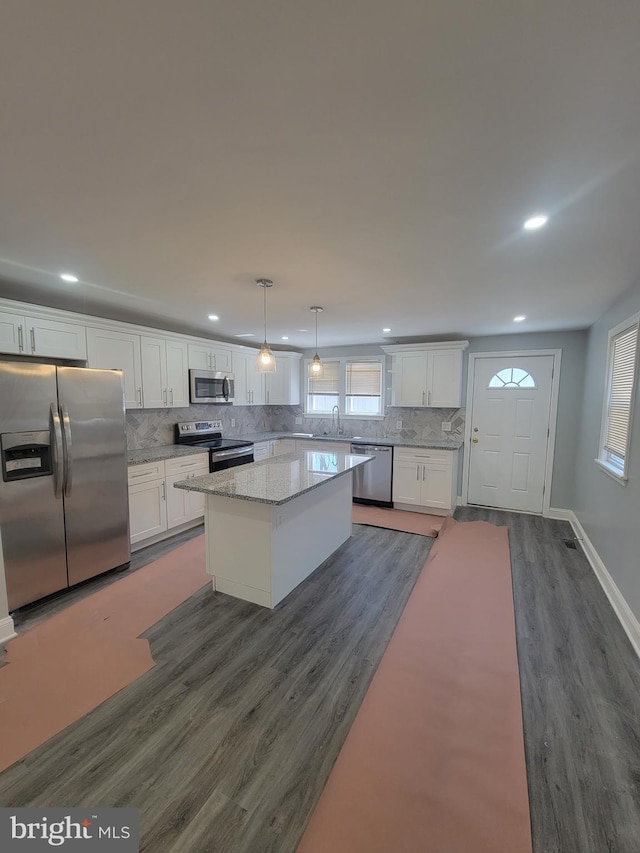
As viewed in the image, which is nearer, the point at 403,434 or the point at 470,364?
the point at 470,364

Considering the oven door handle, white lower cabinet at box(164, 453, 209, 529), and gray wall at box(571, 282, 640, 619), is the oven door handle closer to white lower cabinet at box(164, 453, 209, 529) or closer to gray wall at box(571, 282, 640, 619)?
white lower cabinet at box(164, 453, 209, 529)

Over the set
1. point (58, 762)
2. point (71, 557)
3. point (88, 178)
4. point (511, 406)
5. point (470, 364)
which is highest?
point (88, 178)

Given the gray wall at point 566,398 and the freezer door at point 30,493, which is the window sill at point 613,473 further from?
the freezer door at point 30,493

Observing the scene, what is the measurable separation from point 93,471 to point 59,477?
0.87 feet

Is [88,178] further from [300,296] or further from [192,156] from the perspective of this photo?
[300,296]

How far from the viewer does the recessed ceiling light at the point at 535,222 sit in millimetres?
1725

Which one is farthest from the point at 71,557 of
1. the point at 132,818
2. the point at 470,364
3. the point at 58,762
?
the point at 470,364

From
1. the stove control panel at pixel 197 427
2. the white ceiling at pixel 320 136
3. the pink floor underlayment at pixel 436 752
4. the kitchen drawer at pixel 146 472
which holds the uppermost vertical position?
the white ceiling at pixel 320 136

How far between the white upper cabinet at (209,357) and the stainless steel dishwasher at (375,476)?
2248mm

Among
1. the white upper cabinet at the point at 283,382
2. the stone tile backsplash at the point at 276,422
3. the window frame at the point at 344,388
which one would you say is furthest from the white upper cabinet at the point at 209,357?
the window frame at the point at 344,388

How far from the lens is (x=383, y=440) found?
211 inches

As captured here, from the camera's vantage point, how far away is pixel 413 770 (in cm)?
152

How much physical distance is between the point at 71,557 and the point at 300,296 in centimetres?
291

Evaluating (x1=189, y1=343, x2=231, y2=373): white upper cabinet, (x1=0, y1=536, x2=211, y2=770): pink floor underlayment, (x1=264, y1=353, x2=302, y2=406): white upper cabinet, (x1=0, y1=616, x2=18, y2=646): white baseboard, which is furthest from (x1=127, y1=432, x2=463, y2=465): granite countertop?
(x1=0, y1=616, x2=18, y2=646): white baseboard
